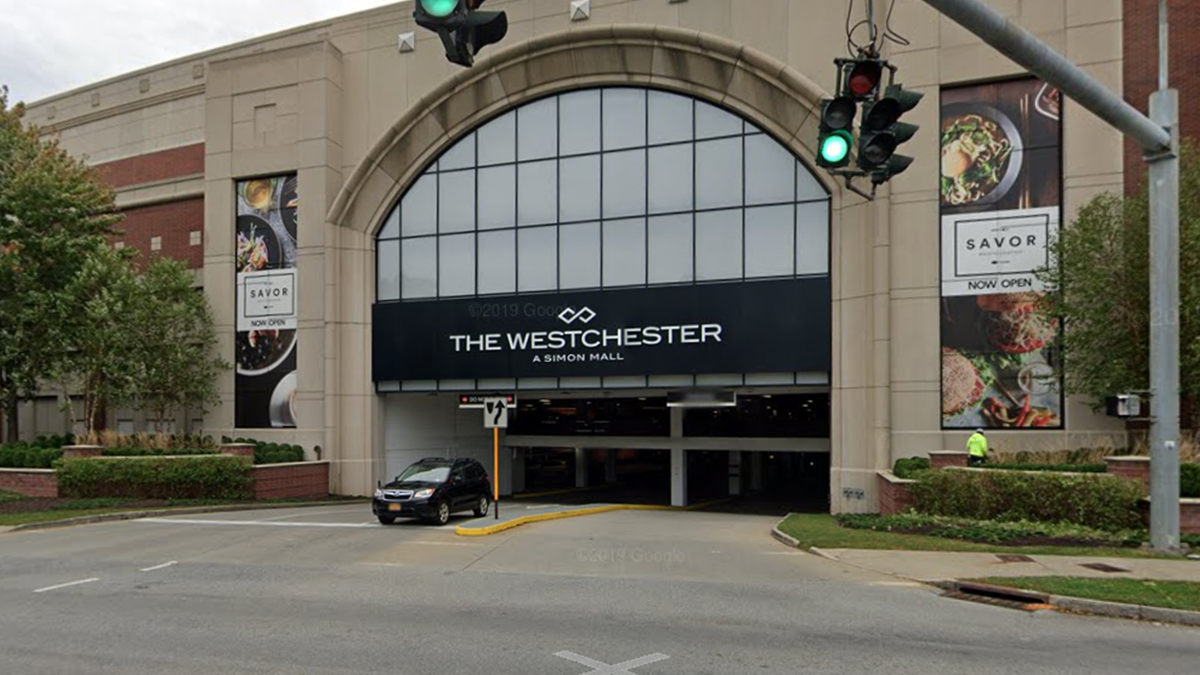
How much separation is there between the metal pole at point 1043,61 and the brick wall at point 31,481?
1068 inches

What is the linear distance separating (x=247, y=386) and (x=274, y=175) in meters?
7.54

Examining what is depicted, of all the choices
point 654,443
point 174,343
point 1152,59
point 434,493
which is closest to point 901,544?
point 434,493

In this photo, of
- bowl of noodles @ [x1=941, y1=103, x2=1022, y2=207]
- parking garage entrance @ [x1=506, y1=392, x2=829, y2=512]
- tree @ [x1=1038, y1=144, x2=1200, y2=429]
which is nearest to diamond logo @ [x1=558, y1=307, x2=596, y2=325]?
parking garage entrance @ [x1=506, y1=392, x2=829, y2=512]

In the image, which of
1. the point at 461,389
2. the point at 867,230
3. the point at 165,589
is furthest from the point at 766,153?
the point at 165,589

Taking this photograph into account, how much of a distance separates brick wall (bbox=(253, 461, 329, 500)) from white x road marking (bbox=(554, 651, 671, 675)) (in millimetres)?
19849

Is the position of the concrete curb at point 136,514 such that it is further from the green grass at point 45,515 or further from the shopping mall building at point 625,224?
the shopping mall building at point 625,224

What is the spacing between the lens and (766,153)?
2445cm

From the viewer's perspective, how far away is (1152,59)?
66.8 feet

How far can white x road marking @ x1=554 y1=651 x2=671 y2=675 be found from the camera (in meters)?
7.49

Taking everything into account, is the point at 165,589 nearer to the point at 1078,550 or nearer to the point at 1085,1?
the point at 1078,550

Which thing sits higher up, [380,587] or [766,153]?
[766,153]

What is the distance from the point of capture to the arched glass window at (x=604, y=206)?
24250 millimetres

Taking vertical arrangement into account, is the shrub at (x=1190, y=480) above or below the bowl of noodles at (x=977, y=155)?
below

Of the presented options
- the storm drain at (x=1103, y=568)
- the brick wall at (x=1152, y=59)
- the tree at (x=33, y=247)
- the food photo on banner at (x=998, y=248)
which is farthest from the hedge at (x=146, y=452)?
the brick wall at (x=1152, y=59)
